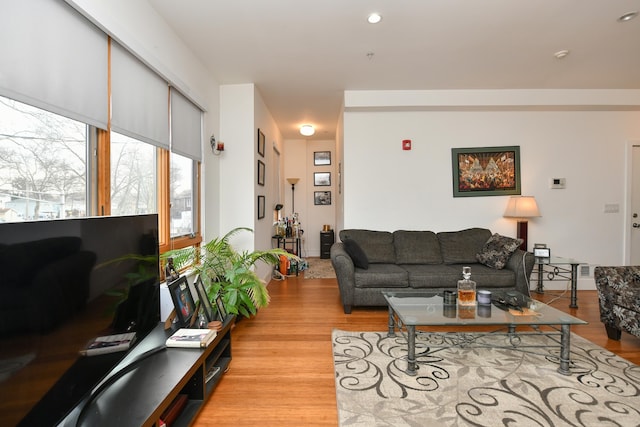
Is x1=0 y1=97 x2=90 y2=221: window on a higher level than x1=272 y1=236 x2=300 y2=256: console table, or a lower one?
higher

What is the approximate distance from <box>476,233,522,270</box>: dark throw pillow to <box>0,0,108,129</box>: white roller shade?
370cm

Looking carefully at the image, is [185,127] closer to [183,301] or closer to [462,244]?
[183,301]

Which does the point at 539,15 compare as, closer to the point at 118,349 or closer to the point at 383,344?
the point at 383,344

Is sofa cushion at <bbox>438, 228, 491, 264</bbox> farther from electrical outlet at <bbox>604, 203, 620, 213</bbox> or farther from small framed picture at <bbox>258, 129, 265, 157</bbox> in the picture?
small framed picture at <bbox>258, 129, 265, 157</bbox>

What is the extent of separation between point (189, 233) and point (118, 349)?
6.11 ft

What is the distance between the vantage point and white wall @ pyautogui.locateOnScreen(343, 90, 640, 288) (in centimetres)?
397

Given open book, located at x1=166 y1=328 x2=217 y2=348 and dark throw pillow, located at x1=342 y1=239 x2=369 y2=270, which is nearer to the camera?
open book, located at x1=166 y1=328 x2=217 y2=348

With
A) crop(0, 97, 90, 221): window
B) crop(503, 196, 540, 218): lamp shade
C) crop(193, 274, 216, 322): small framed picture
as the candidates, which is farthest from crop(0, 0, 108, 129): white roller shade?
crop(503, 196, 540, 218): lamp shade

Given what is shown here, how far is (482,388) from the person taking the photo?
1.81 m

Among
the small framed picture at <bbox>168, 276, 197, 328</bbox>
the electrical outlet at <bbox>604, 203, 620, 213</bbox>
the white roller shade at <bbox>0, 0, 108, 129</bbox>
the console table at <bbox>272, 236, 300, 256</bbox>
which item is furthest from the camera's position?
the console table at <bbox>272, 236, 300, 256</bbox>

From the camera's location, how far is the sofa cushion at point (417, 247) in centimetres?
361

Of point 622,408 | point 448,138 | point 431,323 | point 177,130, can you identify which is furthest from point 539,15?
point 177,130

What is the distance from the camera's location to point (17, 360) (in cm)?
80

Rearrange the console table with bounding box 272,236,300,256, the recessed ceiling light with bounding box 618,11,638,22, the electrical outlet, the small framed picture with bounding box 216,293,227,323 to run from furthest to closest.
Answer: the console table with bounding box 272,236,300,256, the electrical outlet, the recessed ceiling light with bounding box 618,11,638,22, the small framed picture with bounding box 216,293,227,323
